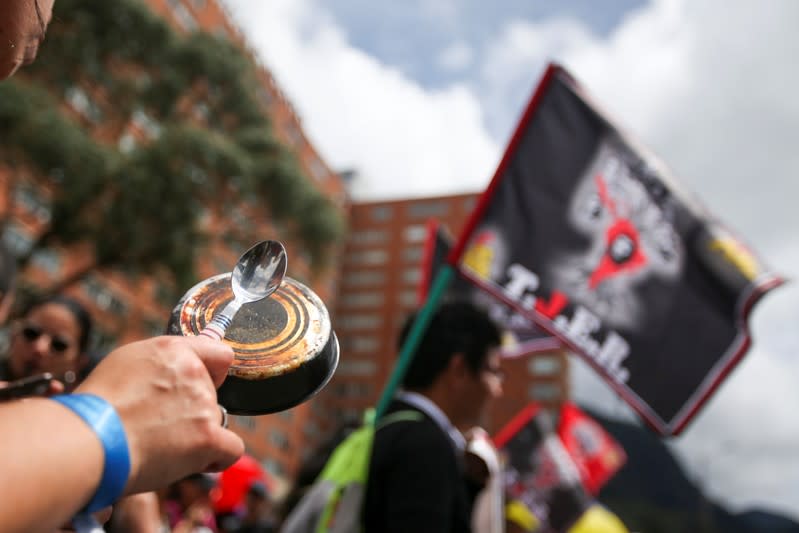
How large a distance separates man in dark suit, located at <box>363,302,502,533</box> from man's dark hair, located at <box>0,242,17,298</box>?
156cm

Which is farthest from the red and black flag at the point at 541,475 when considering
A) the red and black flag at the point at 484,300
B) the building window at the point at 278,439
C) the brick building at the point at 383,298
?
the brick building at the point at 383,298

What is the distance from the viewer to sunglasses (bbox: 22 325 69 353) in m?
2.52

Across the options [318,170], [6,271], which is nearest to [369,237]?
[318,170]

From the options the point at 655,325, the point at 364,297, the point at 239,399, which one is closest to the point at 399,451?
the point at 239,399

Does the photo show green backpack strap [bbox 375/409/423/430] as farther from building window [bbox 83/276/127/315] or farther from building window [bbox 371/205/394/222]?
building window [bbox 371/205/394/222]

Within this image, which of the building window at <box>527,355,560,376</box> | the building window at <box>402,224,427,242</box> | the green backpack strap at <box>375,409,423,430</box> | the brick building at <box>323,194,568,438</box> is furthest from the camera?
the building window at <box>402,224,427,242</box>

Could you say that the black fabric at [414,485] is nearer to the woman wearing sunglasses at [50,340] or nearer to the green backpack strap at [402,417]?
the green backpack strap at [402,417]

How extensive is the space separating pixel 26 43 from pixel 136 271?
45.4ft

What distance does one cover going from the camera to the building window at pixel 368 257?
6706cm

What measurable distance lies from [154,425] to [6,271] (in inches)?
89.1

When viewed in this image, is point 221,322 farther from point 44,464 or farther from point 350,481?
point 350,481

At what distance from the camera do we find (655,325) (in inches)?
128

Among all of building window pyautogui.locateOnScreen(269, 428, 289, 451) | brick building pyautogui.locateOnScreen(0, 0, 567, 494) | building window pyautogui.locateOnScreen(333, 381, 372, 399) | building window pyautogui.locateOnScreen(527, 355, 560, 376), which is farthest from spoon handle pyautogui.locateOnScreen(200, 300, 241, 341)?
building window pyautogui.locateOnScreen(333, 381, 372, 399)

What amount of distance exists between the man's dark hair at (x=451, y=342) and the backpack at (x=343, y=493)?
0.24 m
